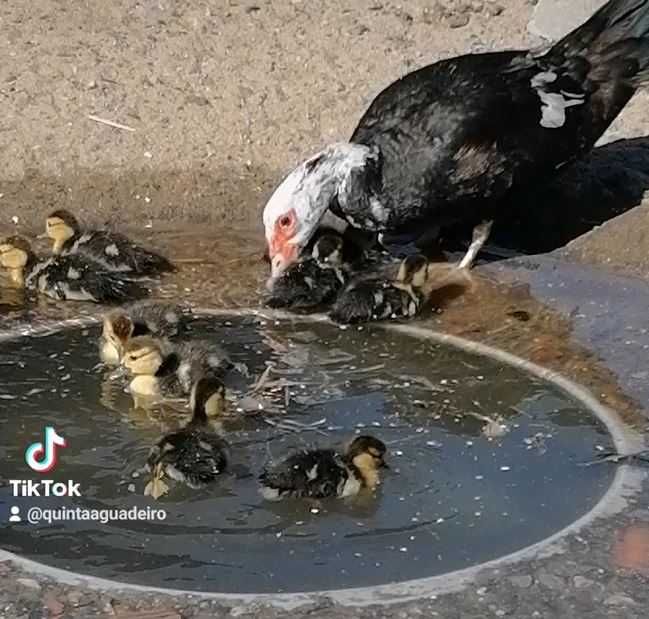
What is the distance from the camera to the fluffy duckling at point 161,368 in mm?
5223

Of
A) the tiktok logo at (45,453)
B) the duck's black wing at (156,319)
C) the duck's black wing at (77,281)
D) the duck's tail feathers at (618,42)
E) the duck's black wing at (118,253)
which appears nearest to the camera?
the tiktok logo at (45,453)

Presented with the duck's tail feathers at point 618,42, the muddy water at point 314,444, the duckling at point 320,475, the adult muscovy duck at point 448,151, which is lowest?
the muddy water at point 314,444

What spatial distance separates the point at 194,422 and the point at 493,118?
6.60ft

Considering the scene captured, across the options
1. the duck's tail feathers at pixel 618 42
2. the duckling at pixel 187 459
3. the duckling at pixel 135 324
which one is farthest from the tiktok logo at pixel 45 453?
the duck's tail feathers at pixel 618 42

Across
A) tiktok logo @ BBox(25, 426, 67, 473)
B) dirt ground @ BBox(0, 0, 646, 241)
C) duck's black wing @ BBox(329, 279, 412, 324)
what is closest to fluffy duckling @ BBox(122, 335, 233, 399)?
tiktok logo @ BBox(25, 426, 67, 473)

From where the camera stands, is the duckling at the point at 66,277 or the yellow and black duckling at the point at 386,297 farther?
the duckling at the point at 66,277

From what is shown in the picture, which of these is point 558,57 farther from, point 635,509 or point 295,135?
point 635,509

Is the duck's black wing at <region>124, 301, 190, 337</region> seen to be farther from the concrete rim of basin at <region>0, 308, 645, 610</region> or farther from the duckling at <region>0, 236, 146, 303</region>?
the concrete rim of basin at <region>0, 308, 645, 610</region>

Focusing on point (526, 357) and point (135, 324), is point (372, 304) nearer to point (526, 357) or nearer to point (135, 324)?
point (526, 357)

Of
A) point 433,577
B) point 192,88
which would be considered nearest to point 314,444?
point 433,577

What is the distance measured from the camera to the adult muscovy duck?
6.22 meters

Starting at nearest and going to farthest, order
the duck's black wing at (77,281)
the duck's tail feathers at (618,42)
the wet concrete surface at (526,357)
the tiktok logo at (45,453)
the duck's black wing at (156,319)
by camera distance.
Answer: the wet concrete surface at (526,357) → the tiktok logo at (45,453) → the duck's black wing at (156,319) → the duck's black wing at (77,281) → the duck's tail feathers at (618,42)

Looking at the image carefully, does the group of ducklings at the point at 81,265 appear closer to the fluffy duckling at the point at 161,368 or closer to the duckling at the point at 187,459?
the fluffy duckling at the point at 161,368

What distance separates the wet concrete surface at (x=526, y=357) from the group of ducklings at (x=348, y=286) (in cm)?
14
